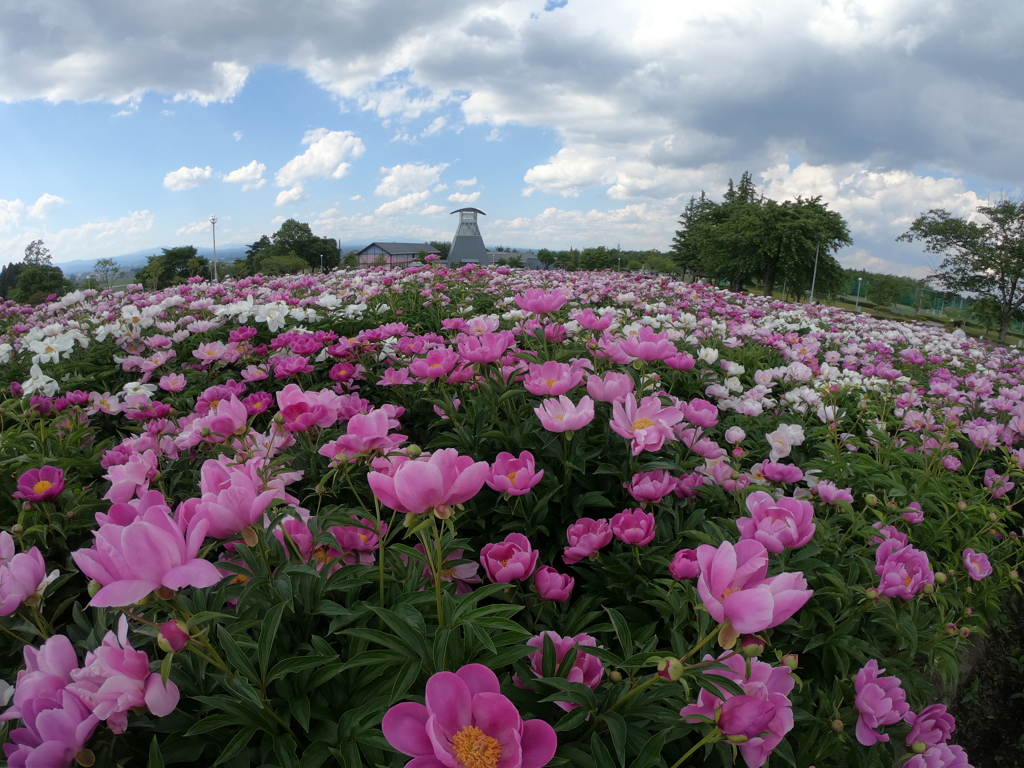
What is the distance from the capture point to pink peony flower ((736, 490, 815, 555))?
3.79 ft

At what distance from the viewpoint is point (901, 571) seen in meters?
1.41

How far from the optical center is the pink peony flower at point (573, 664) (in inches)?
39.7

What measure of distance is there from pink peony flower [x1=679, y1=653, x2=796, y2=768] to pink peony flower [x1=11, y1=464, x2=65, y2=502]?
1745mm

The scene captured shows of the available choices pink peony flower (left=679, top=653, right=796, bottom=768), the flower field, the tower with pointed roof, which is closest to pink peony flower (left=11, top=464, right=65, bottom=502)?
the flower field

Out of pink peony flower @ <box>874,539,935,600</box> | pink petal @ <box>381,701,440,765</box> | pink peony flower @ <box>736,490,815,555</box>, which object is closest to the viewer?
pink petal @ <box>381,701,440,765</box>

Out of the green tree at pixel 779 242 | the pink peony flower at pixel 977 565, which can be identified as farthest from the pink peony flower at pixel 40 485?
the green tree at pixel 779 242

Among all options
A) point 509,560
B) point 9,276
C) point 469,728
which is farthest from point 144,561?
point 9,276

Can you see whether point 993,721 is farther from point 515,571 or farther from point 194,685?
point 194,685

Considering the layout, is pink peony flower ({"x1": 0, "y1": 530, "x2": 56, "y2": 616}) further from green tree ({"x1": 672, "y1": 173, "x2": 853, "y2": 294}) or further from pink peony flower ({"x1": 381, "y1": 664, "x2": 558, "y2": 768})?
green tree ({"x1": 672, "y1": 173, "x2": 853, "y2": 294})

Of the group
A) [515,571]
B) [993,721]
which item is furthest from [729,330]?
[515,571]

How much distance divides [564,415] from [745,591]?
0.80 meters

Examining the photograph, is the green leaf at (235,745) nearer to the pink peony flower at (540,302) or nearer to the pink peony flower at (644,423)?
the pink peony flower at (644,423)

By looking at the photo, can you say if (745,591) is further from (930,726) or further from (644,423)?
(930,726)

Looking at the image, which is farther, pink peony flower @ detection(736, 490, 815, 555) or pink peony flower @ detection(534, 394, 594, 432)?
pink peony flower @ detection(534, 394, 594, 432)
